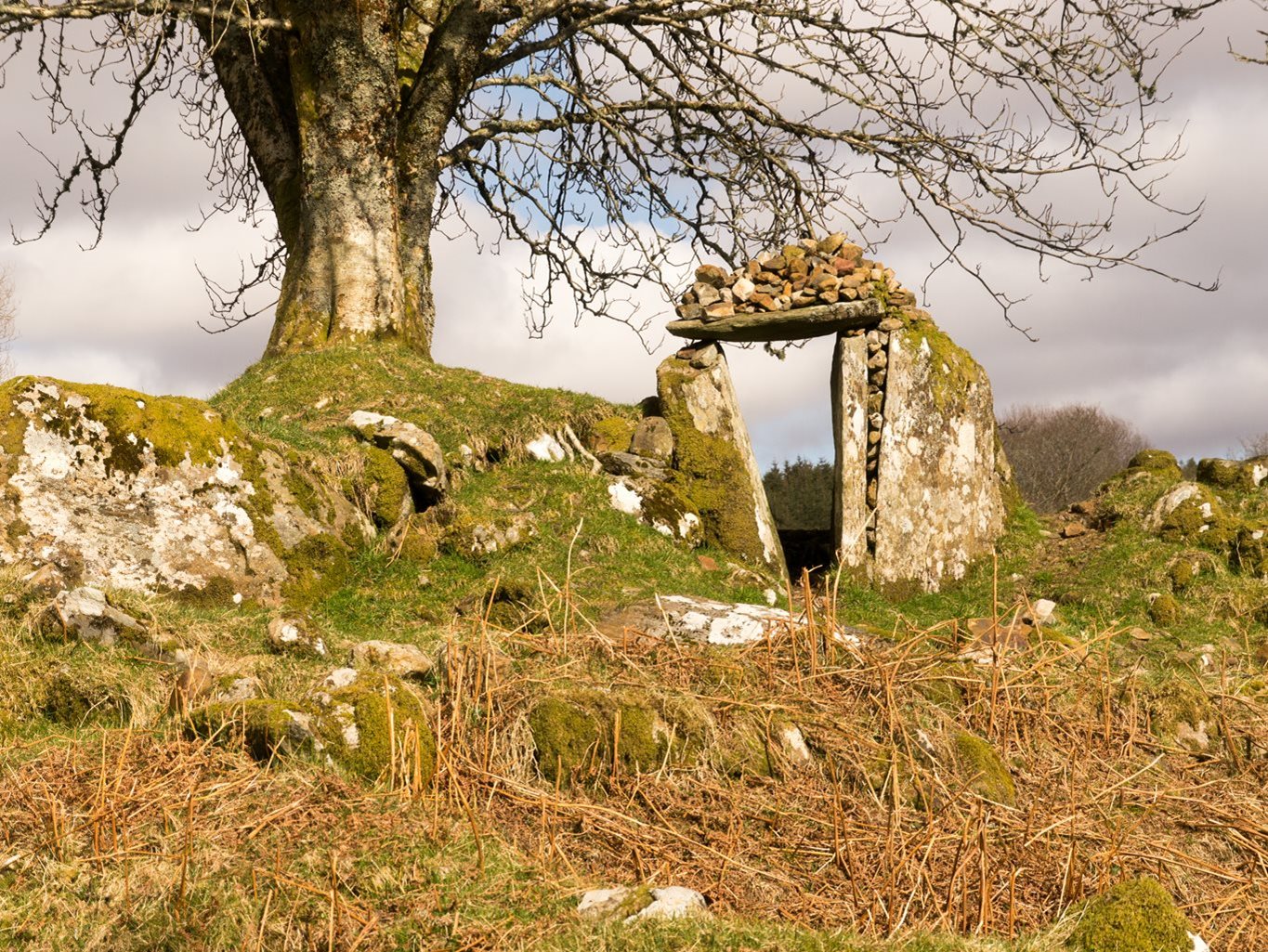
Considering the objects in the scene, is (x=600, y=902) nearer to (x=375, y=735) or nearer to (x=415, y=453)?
(x=375, y=735)

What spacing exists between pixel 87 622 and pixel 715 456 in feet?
22.8

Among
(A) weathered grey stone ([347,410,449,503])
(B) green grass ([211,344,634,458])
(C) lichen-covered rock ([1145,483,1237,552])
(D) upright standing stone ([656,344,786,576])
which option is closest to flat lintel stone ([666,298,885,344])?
(D) upright standing stone ([656,344,786,576])

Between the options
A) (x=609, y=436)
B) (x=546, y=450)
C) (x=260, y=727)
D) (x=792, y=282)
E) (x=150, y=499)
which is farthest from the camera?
(x=792, y=282)

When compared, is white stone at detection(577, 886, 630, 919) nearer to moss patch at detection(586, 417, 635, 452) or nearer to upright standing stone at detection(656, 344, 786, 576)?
upright standing stone at detection(656, 344, 786, 576)

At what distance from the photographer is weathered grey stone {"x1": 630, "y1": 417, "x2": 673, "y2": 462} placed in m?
12.0

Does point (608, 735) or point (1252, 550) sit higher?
point (1252, 550)

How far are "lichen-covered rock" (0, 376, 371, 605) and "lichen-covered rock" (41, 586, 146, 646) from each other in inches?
56.7

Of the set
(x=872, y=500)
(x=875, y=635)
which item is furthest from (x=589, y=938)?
(x=872, y=500)

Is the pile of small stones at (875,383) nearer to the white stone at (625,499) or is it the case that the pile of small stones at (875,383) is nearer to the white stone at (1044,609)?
the white stone at (1044,609)

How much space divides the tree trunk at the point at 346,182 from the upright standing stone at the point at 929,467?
6107 millimetres

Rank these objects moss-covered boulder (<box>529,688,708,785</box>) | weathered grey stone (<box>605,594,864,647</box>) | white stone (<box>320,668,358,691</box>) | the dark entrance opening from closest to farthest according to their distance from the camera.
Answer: moss-covered boulder (<box>529,688,708,785</box>) → white stone (<box>320,668,358,691</box>) → weathered grey stone (<box>605,594,864,647</box>) → the dark entrance opening

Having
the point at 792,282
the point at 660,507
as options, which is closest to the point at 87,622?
the point at 660,507

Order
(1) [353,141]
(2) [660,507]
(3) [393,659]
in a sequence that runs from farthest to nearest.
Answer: (1) [353,141] → (2) [660,507] → (3) [393,659]

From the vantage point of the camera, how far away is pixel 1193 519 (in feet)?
41.1
